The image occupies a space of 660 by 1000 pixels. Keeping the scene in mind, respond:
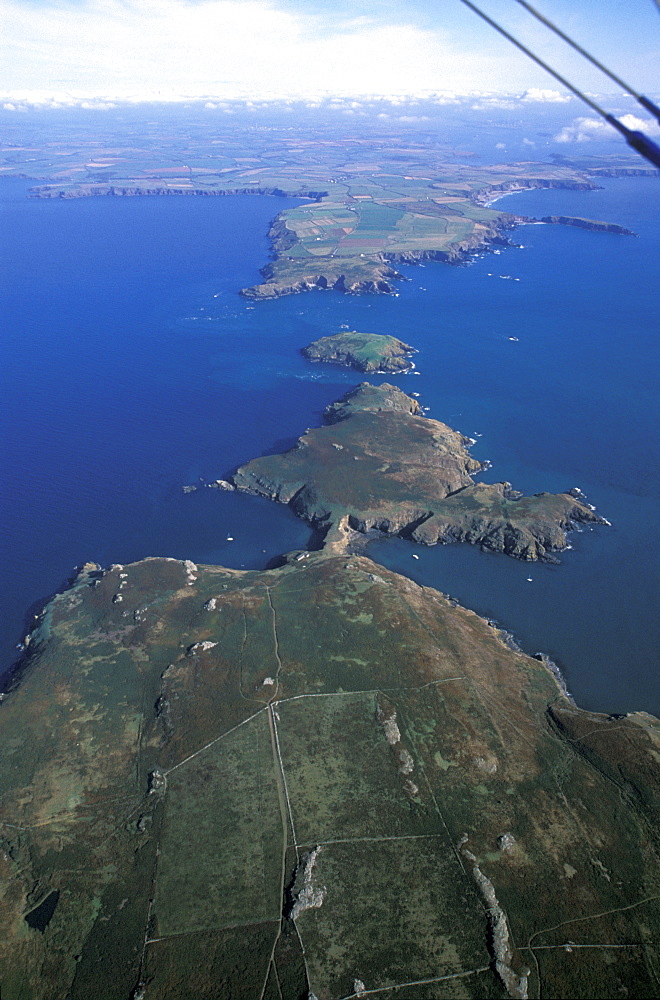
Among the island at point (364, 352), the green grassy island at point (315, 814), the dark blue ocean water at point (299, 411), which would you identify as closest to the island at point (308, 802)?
the green grassy island at point (315, 814)

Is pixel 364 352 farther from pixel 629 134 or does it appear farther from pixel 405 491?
pixel 629 134

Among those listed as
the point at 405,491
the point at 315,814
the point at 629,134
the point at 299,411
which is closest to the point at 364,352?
the point at 299,411

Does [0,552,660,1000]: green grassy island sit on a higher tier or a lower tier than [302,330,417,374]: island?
lower

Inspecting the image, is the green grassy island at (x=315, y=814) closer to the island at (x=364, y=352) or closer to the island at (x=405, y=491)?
the island at (x=405, y=491)

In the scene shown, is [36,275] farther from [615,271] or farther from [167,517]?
[615,271]

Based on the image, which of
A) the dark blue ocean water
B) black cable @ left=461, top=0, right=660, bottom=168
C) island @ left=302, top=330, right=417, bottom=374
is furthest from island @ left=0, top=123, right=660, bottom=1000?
island @ left=302, top=330, right=417, bottom=374

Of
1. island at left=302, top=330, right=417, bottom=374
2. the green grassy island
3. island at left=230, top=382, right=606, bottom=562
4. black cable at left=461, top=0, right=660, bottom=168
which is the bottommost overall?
the green grassy island

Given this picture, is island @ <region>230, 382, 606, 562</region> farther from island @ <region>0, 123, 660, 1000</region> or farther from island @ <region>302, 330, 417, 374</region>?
island @ <region>302, 330, 417, 374</region>

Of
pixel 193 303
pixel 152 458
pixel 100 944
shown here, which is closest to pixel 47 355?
pixel 193 303
